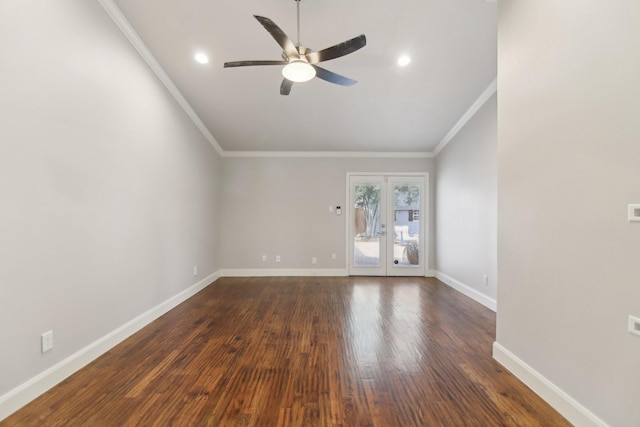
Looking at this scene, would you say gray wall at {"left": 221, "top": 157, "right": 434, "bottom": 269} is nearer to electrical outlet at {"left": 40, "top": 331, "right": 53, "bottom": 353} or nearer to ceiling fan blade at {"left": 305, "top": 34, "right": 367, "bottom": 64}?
ceiling fan blade at {"left": 305, "top": 34, "right": 367, "bottom": 64}

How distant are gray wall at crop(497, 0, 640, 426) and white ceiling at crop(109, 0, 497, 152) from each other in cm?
92

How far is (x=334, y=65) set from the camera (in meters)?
3.49

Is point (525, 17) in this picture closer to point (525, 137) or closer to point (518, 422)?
point (525, 137)

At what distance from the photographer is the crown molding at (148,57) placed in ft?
8.87

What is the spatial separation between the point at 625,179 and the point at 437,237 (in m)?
4.42

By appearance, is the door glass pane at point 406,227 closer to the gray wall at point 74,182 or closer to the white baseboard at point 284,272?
the white baseboard at point 284,272

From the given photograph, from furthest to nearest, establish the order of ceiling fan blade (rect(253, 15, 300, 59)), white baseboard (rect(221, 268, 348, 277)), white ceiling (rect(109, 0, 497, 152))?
white baseboard (rect(221, 268, 348, 277)) < white ceiling (rect(109, 0, 497, 152)) < ceiling fan blade (rect(253, 15, 300, 59))

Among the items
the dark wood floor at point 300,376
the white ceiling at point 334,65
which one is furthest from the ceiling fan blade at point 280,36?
the dark wood floor at point 300,376

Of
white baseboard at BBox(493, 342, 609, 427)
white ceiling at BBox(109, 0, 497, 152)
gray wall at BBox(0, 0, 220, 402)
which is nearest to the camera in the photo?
white baseboard at BBox(493, 342, 609, 427)

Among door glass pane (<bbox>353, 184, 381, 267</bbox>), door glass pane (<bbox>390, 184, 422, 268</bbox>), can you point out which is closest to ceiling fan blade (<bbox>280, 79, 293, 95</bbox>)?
door glass pane (<bbox>353, 184, 381, 267</bbox>)

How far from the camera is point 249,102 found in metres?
4.23

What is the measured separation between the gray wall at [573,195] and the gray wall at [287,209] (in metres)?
3.65

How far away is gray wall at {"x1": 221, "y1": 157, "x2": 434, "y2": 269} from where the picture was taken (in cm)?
584

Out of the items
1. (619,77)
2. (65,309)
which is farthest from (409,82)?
(65,309)
